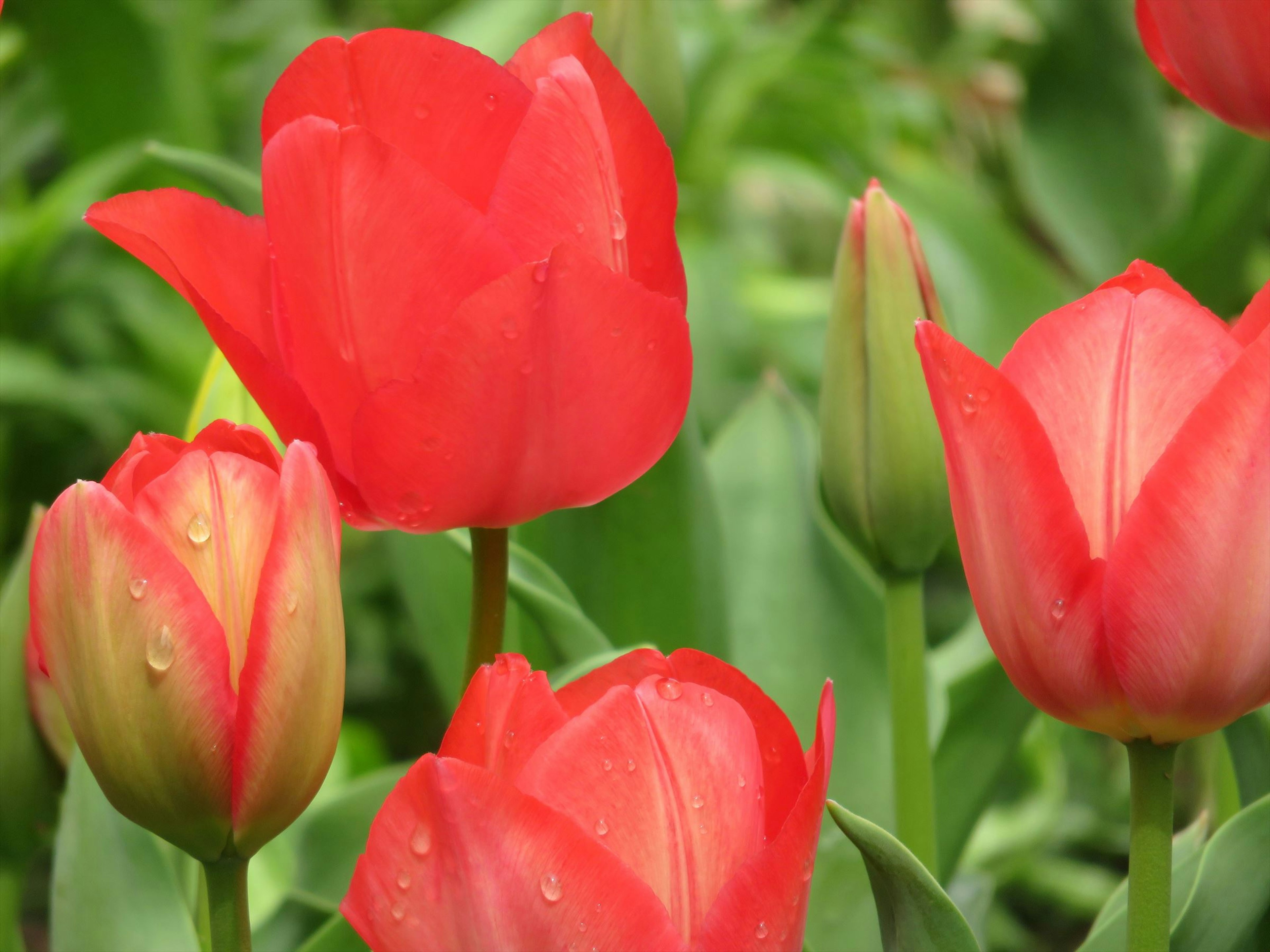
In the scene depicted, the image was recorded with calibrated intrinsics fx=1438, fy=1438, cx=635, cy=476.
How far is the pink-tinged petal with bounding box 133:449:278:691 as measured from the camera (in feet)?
0.75

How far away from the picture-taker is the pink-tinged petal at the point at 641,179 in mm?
275

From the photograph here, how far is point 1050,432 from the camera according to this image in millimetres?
240

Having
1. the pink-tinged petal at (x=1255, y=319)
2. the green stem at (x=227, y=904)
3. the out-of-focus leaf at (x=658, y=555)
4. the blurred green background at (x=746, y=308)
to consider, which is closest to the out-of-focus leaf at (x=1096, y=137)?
the blurred green background at (x=746, y=308)

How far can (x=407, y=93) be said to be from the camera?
0.89 ft

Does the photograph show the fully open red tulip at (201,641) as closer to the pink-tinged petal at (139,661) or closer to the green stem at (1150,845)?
the pink-tinged petal at (139,661)

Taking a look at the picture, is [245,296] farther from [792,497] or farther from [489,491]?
[792,497]

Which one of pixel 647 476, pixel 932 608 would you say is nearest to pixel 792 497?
pixel 647 476

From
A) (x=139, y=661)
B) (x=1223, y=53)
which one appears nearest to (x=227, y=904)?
(x=139, y=661)

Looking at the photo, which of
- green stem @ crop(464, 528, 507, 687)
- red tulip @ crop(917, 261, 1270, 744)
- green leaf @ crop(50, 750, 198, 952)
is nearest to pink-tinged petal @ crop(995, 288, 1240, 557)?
red tulip @ crop(917, 261, 1270, 744)

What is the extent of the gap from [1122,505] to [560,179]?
0.11 metres

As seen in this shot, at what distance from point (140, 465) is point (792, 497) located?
276 millimetres

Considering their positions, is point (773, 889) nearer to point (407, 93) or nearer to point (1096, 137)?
point (407, 93)

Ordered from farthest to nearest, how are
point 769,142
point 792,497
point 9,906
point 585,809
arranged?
1. point 769,142
2. point 792,497
3. point 9,906
4. point 585,809

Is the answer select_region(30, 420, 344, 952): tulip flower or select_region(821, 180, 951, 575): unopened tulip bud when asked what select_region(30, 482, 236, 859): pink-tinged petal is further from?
select_region(821, 180, 951, 575): unopened tulip bud
